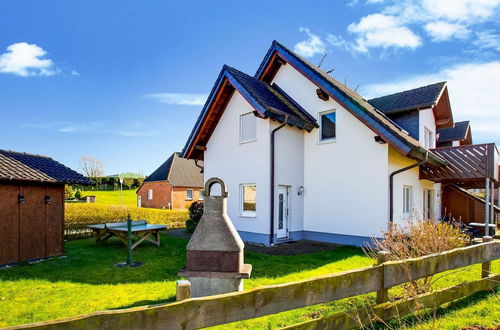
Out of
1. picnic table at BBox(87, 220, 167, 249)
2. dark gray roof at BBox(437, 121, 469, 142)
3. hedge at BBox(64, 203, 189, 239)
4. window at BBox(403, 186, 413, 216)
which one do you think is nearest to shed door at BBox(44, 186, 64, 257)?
picnic table at BBox(87, 220, 167, 249)

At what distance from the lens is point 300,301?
3062 millimetres

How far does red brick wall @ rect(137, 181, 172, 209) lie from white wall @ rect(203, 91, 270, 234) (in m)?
18.1

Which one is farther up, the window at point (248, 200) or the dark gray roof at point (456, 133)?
the dark gray roof at point (456, 133)

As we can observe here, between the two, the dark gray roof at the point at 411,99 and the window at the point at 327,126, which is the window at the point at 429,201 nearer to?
the dark gray roof at the point at 411,99

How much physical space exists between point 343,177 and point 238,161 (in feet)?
14.4

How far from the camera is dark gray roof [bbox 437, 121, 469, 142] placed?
2002 cm

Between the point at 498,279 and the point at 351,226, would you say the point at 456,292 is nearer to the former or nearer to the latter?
the point at 498,279

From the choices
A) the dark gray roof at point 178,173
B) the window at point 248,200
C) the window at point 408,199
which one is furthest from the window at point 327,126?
the dark gray roof at point 178,173

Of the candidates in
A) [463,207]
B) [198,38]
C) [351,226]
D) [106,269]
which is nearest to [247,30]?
Answer: [198,38]

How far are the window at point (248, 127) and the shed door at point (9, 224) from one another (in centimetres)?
796

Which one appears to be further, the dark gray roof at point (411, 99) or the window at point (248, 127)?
the dark gray roof at point (411, 99)

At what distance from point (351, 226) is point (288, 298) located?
934cm

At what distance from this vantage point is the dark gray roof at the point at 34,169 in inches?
332

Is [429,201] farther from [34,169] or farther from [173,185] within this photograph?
[173,185]
